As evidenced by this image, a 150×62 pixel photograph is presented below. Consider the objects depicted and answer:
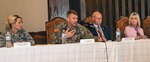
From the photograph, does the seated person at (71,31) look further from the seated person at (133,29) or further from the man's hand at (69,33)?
the seated person at (133,29)

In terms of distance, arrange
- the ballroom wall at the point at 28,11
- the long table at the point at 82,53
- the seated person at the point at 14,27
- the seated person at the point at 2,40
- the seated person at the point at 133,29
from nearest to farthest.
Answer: the long table at the point at 82,53 → the seated person at the point at 2,40 → the seated person at the point at 14,27 → the seated person at the point at 133,29 → the ballroom wall at the point at 28,11

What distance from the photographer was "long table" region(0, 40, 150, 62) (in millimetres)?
2664

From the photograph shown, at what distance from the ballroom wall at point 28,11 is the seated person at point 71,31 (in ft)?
4.94

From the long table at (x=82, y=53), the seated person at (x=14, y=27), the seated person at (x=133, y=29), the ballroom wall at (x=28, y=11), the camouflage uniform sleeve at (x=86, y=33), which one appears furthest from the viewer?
the ballroom wall at (x=28, y=11)

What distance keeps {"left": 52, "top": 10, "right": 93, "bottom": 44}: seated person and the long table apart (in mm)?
545

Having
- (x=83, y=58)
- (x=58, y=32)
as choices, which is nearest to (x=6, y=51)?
(x=83, y=58)

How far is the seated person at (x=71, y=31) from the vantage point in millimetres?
3456

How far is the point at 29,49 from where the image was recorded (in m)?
2.70

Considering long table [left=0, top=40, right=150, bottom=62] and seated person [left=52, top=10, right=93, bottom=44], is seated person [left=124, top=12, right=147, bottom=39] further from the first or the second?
long table [left=0, top=40, right=150, bottom=62]

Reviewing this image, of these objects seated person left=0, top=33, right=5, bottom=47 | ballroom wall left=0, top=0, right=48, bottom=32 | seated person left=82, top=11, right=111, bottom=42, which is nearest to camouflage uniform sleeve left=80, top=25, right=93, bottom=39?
seated person left=82, top=11, right=111, bottom=42

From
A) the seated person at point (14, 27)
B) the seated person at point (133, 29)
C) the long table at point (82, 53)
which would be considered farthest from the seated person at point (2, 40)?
the seated person at point (133, 29)

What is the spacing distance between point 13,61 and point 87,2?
2.74m

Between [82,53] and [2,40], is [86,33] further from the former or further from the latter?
[2,40]

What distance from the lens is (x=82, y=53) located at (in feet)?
9.60
